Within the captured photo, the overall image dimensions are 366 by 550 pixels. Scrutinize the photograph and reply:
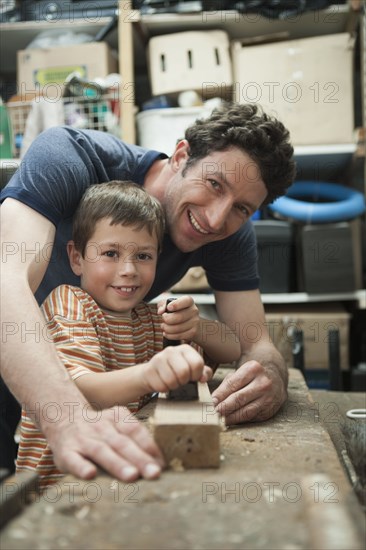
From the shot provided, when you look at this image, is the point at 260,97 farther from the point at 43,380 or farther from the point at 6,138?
the point at 43,380

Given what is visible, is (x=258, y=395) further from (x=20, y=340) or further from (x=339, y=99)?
(x=339, y=99)

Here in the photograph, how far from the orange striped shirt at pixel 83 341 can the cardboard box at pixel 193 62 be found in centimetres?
159

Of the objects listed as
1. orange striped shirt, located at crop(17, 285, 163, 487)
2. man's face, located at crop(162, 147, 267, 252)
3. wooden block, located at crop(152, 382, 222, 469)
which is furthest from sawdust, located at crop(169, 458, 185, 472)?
man's face, located at crop(162, 147, 267, 252)

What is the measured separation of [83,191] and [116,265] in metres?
0.21

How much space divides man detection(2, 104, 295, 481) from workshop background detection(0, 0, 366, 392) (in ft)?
3.07

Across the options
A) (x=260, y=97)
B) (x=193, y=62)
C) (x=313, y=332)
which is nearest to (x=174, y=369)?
(x=313, y=332)

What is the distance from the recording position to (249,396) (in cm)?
116

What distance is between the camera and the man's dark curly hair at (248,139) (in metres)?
1.45

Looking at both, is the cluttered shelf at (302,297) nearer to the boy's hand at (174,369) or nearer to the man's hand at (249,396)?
the man's hand at (249,396)

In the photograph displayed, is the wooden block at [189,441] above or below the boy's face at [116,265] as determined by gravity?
below

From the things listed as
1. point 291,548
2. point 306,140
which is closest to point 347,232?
point 306,140

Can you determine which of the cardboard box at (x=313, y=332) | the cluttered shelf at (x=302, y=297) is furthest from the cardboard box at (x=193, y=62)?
the cardboard box at (x=313, y=332)

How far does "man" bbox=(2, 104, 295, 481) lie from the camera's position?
33.5 inches

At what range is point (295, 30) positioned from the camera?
2.83m
